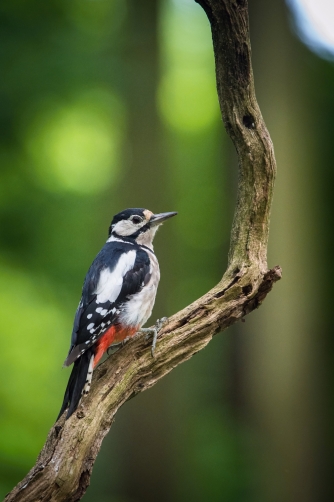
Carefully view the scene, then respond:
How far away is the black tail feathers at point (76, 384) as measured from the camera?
229 cm

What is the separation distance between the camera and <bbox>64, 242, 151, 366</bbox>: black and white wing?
254 centimetres

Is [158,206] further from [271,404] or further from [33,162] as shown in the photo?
[271,404]

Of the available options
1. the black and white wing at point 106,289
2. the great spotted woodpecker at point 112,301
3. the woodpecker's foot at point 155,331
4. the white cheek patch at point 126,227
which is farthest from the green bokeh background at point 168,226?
the woodpecker's foot at point 155,331

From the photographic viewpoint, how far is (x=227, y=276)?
100.0 inches

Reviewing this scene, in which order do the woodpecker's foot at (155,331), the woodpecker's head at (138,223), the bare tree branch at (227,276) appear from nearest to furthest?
the bare tree branch at (227,276) → the woodpecker's foot at (155,331) → the woodpecker's head at (138,223)

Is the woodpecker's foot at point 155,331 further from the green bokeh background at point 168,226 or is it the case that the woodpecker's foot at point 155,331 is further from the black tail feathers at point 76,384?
the green bokeh background at point 168,226

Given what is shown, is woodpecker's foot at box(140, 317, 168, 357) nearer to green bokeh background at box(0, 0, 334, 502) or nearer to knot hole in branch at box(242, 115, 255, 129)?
knot hole in branch at box(242, 115, 255, 129)

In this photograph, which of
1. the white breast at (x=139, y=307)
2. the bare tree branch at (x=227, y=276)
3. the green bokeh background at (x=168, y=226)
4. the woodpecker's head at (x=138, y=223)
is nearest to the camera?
the bare tree branch at (x=227, y=276)

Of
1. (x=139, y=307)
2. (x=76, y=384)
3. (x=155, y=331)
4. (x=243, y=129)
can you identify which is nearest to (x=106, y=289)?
(x=139, y=307)

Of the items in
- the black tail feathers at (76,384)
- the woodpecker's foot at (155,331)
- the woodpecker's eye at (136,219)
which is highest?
the woodpecker's eye at (136,219)

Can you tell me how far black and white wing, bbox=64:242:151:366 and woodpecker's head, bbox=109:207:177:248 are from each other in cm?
19

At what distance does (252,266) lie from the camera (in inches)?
98.6

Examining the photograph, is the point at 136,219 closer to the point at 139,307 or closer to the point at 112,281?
the point at 112,281

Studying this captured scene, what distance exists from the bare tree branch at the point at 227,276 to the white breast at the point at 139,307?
0.23 metres
